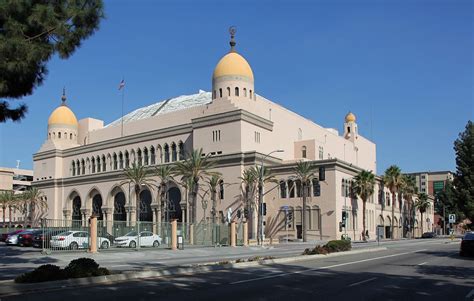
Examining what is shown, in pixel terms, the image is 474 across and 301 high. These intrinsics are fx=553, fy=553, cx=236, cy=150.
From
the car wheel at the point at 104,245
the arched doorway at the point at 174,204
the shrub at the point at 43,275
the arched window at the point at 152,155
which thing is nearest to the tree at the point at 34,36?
the shrub at the point at 43,275

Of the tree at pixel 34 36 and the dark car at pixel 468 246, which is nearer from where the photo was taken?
the tree at pixel 34 36

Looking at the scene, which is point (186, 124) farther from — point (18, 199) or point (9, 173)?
point (9, 173)

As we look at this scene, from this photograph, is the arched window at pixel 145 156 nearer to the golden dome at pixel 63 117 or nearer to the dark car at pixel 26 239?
the golden dome at pixel 63 117

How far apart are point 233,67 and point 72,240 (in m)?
44.8

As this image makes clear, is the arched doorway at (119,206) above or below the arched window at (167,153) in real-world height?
below

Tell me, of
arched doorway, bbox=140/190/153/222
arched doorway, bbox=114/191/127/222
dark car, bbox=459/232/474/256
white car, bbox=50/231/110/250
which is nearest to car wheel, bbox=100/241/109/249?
white car, bbox=50/231/110/250

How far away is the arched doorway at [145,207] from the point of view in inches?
3322

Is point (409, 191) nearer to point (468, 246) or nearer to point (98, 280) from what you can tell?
point (468, 246)

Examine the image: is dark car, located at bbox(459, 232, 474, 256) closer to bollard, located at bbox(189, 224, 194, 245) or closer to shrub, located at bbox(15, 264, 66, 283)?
shrub, located at bbox(15, 264, 66, 283)

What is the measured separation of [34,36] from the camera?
645 inches

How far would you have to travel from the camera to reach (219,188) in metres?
71.9

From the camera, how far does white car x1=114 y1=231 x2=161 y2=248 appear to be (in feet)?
129

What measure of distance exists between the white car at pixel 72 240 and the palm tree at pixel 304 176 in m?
32.4

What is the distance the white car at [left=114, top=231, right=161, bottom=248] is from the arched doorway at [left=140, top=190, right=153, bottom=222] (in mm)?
42427
